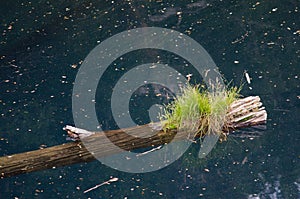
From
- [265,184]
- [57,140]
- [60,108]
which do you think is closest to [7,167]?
[57,140]

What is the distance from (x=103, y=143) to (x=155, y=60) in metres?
0.85

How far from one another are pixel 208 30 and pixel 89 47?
76cm

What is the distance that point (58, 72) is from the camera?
3.04 m

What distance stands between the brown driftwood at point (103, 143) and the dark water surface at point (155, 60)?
41mm

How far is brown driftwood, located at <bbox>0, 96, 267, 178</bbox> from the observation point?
232cm

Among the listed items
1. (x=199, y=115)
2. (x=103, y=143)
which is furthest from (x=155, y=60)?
(x=103, y=143)

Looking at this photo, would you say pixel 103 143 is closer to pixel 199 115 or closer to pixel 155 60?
pixel 199 115

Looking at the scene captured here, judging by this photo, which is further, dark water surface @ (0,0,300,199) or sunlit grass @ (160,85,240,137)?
sunlit grass @ (160,85,240,137)

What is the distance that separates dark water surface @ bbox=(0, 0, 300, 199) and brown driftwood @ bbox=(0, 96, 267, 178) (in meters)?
0.04

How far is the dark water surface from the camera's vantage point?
2.25 metres

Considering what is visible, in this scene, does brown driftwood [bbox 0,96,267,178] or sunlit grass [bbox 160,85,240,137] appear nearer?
brown driftwood [bbox 0,96,267,178]

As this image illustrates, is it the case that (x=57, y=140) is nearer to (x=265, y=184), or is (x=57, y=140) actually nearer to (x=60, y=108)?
(x=60, y=108)

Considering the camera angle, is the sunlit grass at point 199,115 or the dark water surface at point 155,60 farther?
the sunlit grass at point 199,115

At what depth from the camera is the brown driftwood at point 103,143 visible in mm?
2318
